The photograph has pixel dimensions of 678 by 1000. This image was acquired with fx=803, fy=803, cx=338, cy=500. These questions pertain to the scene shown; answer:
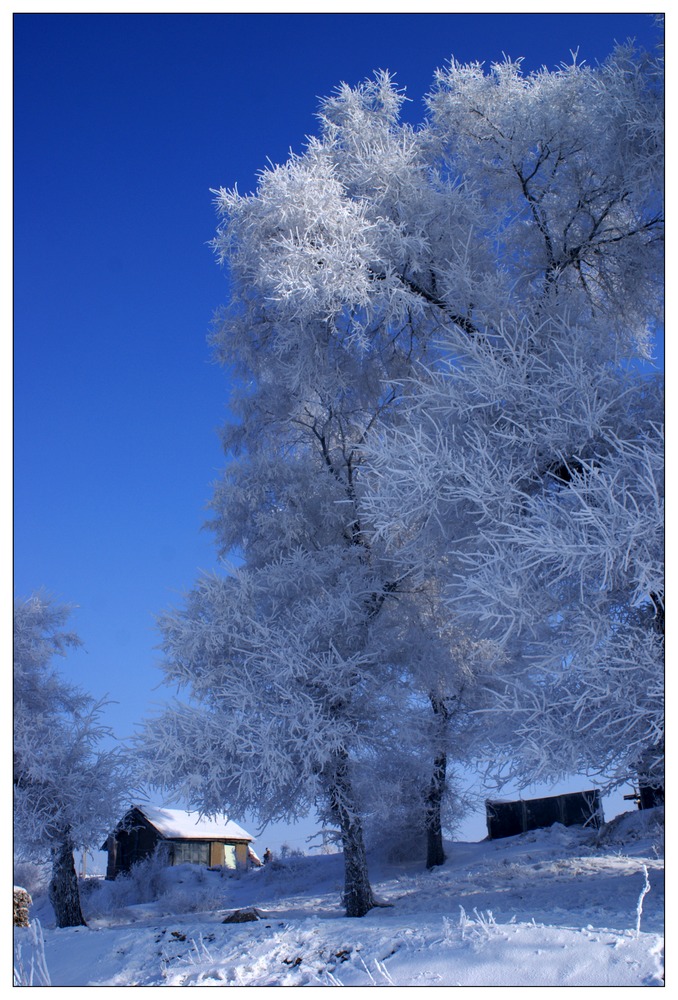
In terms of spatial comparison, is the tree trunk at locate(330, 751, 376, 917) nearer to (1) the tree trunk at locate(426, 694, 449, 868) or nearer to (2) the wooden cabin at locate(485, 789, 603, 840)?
(1) the tree trunk at locate(426, 694, 449, 868)

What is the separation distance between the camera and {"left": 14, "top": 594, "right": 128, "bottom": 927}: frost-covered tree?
12508 mm

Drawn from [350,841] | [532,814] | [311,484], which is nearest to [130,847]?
[532,814]

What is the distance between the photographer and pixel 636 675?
766 centimetres

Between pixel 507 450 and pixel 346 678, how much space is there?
13.5 ft

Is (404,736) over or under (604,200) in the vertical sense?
under

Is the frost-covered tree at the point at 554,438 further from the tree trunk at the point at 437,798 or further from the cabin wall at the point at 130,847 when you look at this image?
the cabin wall at the point at 130,847

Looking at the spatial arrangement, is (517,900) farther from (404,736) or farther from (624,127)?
(624,127)

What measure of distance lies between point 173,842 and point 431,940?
823 inches

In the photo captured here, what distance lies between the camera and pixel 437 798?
17.1m

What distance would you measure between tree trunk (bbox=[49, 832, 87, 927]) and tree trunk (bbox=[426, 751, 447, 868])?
702cm

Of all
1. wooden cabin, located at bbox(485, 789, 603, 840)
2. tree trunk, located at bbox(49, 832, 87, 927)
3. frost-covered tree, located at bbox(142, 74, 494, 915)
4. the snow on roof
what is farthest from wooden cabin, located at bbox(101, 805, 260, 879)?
Result: frost-covered tree, located at bbox(142, 74, 494, 915)

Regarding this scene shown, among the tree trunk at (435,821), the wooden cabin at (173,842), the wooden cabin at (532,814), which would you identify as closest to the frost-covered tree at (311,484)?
the tree trunk at (435,821)

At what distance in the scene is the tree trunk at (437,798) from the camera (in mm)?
16062
